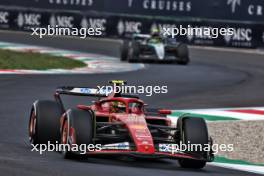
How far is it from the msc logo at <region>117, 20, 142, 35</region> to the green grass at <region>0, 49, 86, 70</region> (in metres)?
9.74

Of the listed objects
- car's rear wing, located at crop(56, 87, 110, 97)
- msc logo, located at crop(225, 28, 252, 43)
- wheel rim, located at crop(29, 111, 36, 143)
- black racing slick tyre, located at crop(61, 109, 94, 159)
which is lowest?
msc logo, located at crop(225, 28, 252, 43)

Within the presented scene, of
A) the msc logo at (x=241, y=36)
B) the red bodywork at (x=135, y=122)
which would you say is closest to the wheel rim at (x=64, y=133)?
the red bodywork at (x=135, y=122)

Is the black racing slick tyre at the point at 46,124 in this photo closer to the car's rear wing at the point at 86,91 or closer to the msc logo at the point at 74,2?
the car's rear wing at the point at 86,91

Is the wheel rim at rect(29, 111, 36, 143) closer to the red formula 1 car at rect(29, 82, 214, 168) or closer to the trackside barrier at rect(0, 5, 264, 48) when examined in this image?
the red formula 1 car at rect(29, 82, 214, 168)

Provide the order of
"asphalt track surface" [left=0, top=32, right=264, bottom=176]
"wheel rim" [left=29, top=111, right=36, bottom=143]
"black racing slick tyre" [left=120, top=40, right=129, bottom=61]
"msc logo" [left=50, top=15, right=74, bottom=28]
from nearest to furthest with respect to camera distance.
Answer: "asphalt track surface" [left=0, top=32, right=264, bottom=176] < "wheel rim" [left=29, top=111, right=36, bottom=143] < "black racing slick tyre" [left=120, top=40, right=129, bottom=61] < "msc logo" [left=50, top=15, right=74, bottom=28]

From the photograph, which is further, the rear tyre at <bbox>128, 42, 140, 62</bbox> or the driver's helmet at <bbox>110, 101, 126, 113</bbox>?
the rear tyre at <bbox>128, 42, 140, 62</bbox>

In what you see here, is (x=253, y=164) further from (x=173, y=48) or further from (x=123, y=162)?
(x=173, y=48)

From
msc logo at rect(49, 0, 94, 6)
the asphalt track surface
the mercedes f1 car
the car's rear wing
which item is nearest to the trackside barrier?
msc logo at rect(49, 0, 94, 6)

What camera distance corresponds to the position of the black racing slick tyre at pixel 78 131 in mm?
9156

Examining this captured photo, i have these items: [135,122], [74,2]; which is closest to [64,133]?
[135,122]

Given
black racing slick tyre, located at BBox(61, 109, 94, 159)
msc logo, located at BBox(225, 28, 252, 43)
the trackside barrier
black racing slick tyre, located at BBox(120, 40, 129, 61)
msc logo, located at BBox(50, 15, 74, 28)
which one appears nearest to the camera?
black racing slick tyre, located at BBox(61, 109, 94, 159)

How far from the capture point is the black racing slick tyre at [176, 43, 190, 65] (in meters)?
26.3

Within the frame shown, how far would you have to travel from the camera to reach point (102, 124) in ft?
31.6

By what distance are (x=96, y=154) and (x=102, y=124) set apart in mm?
619
